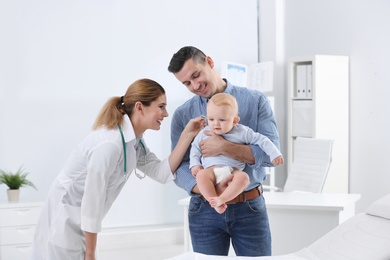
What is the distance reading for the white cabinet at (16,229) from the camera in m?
5.49

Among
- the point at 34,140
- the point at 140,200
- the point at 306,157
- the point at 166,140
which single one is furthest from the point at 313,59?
the point at 34,140

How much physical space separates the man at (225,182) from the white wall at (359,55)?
3.77 m

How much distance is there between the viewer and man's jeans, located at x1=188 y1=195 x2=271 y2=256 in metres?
2.68

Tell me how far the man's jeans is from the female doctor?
0.31 meters

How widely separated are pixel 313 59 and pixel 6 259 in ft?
11.0

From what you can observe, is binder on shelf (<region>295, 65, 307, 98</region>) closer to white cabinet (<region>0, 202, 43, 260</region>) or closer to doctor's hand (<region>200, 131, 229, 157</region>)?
white cabinet (<region>0, 202, 43, 260</region>)

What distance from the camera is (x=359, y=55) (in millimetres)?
6527

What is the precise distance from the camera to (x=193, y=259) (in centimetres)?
251

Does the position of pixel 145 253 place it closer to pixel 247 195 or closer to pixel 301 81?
pixel 301 81

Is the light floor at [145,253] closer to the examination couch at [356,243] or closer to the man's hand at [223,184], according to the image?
the examination couch at [356,243]

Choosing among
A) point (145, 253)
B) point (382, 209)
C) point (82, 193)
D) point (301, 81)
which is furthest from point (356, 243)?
point (301, 81)

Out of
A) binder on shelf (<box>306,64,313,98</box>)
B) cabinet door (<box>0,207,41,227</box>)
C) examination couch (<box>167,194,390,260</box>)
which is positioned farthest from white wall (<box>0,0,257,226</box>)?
examination couch (<box>167,194,390,260</box>)

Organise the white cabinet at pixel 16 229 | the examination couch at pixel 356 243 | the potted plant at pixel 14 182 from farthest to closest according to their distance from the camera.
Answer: the potted plant at pixel 14 182, the white cabinet at pixel 16 229, the examination couch at pixel 356 243

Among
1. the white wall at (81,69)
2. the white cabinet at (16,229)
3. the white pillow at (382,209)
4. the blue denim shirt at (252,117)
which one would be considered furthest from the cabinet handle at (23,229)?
the white pillow at (382,209)
